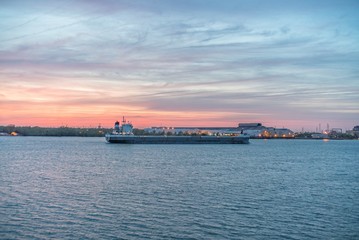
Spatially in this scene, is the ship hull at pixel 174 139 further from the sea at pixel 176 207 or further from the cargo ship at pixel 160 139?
the sea at pixel 176 207

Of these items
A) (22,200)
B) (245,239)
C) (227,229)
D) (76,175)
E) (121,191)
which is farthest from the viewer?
(76,175)

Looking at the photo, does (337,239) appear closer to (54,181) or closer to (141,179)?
(141,179)

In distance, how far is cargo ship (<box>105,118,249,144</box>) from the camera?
15200 centimetres

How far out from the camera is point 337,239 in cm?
2058

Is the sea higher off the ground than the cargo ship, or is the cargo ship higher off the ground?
the cargo ship

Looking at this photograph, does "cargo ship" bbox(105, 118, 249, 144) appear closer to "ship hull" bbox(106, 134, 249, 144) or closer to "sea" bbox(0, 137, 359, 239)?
"ship hull" bbox(106, 134, 249, 144)

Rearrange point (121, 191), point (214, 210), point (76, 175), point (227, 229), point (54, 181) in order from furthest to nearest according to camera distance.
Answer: point (76, 175) → point (54, 181) → point (121, 191) → point (214, 210) → point (227, 229)

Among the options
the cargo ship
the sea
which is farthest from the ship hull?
the sea

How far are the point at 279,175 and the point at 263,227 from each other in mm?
25777

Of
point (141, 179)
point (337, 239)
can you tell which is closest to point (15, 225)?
point (337, 239)

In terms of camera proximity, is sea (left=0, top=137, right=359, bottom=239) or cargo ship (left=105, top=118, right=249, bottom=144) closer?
sea (left=0, top=137, right=359, bottom=239)

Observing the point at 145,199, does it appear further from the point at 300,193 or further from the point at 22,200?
the point at 300,193

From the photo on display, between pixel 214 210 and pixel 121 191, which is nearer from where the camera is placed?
pixel 214 210

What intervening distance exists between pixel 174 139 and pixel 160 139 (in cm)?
588
